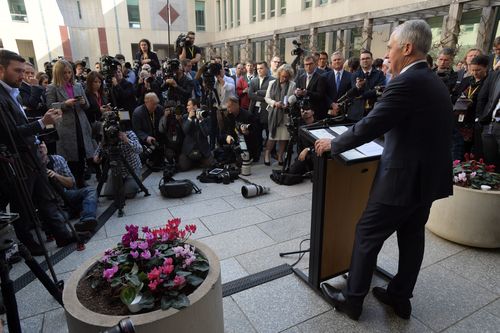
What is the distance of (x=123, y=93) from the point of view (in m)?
5.50

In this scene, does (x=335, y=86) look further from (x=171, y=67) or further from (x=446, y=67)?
(x=171, y=67)

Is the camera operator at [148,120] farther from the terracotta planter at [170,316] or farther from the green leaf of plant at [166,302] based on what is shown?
the green leaf of plant at [166,302]

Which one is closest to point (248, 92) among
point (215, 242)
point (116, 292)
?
point (215, 242)

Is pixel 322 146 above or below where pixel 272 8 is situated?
below

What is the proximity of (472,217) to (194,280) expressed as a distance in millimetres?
2487

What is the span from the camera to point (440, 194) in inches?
68.9

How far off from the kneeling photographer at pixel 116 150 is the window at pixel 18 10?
19.0m

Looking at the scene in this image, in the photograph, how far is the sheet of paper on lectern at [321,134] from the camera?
1.98m

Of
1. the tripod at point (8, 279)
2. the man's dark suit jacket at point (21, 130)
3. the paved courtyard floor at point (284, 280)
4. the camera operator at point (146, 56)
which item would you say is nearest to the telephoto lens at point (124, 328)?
the tripod at point (8, 279)

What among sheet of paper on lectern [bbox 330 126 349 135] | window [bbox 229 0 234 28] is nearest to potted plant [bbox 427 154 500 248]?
sheet of paper on lectern [bbox 330 126 349 135]

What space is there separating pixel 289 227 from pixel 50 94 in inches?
131

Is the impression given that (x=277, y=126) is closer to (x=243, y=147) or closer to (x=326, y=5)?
(x=243, y=147)

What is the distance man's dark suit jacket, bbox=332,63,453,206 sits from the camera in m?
1.57

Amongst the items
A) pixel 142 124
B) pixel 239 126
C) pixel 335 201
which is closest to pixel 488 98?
pixel 335 201
